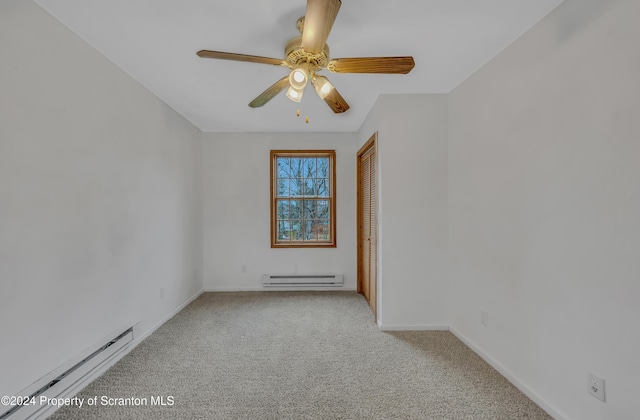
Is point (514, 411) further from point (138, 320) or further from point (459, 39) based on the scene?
point (138, 320)

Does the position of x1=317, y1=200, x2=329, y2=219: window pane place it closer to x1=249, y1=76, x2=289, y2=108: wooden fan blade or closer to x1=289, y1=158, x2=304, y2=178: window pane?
x1=289, y1=158, x2=304, y2=178: window pane

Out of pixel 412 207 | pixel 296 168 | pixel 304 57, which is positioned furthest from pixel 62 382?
pixel 296 168

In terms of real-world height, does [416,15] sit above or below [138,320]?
above

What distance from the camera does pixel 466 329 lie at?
2.58 m

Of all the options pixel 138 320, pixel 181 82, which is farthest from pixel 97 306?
pixel 181 82

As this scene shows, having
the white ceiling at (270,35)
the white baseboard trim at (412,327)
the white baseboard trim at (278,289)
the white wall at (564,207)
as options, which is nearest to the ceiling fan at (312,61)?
the white ceiling at (270,35)

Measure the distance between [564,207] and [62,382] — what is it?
325cm

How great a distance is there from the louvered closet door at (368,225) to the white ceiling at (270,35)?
1.00m

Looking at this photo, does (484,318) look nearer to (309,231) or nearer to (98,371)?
(309,231)

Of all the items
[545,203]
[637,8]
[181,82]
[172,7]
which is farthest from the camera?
[181,82]

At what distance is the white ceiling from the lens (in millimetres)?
1615

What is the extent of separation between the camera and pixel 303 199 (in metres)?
4.34

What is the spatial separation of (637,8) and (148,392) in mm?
3472

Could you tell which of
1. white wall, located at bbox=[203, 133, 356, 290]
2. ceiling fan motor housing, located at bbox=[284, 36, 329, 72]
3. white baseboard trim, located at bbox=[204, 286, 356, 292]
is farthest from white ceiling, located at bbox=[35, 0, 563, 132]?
white baseboard trim, located at bbox=[204, 286, 356, 292]
